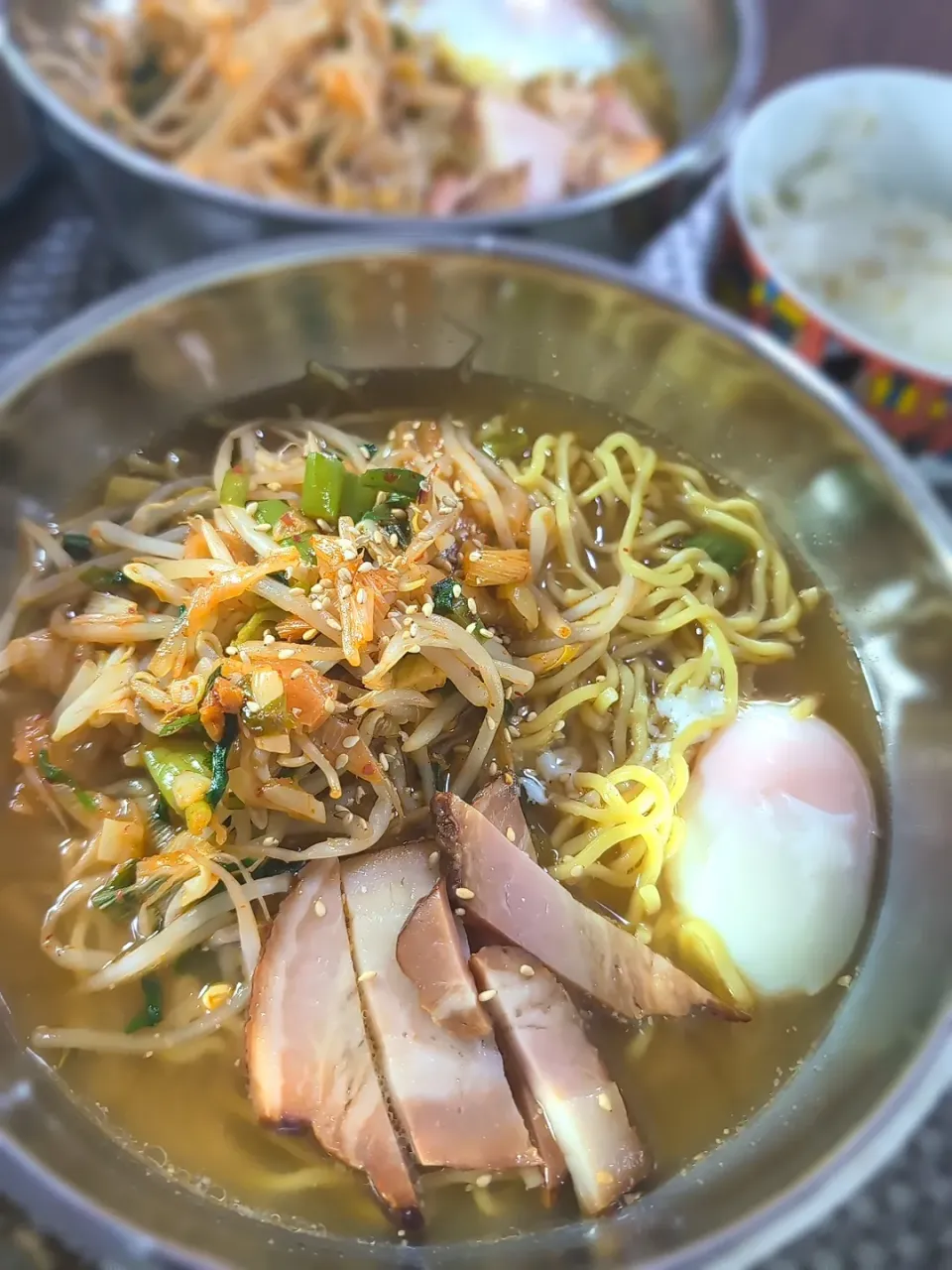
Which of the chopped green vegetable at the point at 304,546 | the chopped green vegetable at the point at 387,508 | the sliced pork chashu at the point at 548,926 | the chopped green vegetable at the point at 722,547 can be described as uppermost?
the chopped green vegetable at the point at 722,547

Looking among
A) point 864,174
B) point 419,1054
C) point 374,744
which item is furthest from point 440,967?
point 864,174

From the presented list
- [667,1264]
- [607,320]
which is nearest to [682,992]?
[667,1264]

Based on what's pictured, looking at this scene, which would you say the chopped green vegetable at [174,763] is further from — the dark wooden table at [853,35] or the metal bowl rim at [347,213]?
the dark wooden table at [853,35]

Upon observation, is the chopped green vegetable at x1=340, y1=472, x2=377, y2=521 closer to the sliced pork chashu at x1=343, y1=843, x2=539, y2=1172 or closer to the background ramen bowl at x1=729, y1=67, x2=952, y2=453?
the sliced pork chashu at x1=343, y1=843, x2=539, y2=1172

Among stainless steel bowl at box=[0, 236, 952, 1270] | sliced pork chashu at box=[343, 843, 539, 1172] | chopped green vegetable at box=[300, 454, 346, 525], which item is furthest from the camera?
chopped green vegetable at box=[300, 454, 346, 525]

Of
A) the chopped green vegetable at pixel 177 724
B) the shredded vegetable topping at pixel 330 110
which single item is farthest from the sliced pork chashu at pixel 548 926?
the shredded vegetable topping at pixel 330 110

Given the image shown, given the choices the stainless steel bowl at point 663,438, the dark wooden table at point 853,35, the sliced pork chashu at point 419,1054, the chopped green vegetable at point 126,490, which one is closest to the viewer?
the stainless steel bowl at point 663,438

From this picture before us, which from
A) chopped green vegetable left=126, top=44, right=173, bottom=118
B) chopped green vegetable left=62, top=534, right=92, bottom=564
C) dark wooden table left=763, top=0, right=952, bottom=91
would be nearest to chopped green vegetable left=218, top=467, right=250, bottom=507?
chopped green vegetable left=62, top=534, right=92, bottom=564
